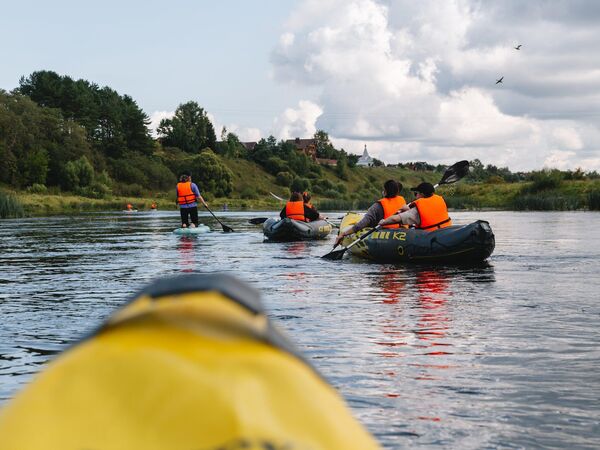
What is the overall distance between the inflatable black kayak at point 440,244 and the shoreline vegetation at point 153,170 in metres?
27.7

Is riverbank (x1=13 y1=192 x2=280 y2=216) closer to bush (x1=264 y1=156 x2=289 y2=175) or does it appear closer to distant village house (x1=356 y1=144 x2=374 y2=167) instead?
bush (x1=264 y1=156 x2=289 y2=175)

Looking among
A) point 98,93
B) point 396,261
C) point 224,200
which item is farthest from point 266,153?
point 396,261

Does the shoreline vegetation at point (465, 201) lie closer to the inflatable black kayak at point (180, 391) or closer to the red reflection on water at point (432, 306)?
the red reflection on water at point (432, 306)

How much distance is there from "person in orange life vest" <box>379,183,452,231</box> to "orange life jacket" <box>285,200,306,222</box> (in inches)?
278

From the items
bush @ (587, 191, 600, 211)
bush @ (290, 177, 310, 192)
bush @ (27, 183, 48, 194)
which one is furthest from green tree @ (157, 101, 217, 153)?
bush @ (587, 191, 600, 211)

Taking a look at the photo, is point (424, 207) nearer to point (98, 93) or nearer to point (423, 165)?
point (98, 93)

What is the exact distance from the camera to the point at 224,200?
80.6m

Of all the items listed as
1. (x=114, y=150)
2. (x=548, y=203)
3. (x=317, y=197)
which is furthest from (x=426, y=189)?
(x=317, y=197)

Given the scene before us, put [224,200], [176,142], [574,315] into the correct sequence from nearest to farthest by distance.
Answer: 1. [574,315]
2. [224,200]
3. [176,142]

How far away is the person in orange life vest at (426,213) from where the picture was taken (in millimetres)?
14297

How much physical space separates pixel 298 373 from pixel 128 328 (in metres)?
0.26

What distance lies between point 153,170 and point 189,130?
79.6 feet

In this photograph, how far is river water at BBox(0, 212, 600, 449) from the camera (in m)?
4.61

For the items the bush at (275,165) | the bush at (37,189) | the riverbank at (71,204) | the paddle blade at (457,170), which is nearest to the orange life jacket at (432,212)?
the paddle blade at (457,170)
